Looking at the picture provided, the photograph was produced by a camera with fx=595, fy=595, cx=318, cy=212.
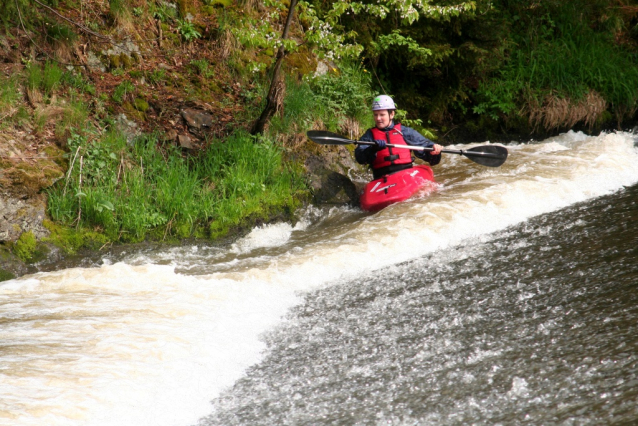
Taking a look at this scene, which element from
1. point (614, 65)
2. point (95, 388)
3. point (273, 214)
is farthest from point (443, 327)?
point (614, 65)

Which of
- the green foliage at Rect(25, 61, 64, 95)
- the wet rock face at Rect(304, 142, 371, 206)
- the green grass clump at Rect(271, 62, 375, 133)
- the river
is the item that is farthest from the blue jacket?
the green foliage at Rect(25, 61, 64, 95)

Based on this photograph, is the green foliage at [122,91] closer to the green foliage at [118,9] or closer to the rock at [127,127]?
the rock at [127,127]

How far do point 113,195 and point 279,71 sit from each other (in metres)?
2.23

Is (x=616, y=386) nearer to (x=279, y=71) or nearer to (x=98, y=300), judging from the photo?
(x=98, y=300)

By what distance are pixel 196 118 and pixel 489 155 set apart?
356 cm

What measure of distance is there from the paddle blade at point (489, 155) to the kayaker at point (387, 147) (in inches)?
17.8

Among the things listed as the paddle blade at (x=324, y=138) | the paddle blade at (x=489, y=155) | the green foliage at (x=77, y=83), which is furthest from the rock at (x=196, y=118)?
the paddle blade at (x=489, y=155)

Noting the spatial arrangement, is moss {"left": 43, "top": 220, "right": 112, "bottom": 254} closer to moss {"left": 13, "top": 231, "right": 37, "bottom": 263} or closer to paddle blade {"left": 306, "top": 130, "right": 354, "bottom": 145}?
moss {"left": 13, "top": 231, "right": 37, "bottom": 263}

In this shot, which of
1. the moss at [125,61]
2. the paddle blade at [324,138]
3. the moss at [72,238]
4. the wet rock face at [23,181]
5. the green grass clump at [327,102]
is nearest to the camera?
the wet rock face at [23,181]

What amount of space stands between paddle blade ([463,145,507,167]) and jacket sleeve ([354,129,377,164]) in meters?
1.15

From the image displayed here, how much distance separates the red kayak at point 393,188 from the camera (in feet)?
21.9

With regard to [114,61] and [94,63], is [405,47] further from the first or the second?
[94,63]

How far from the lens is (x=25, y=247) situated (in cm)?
518

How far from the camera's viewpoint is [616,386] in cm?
264
